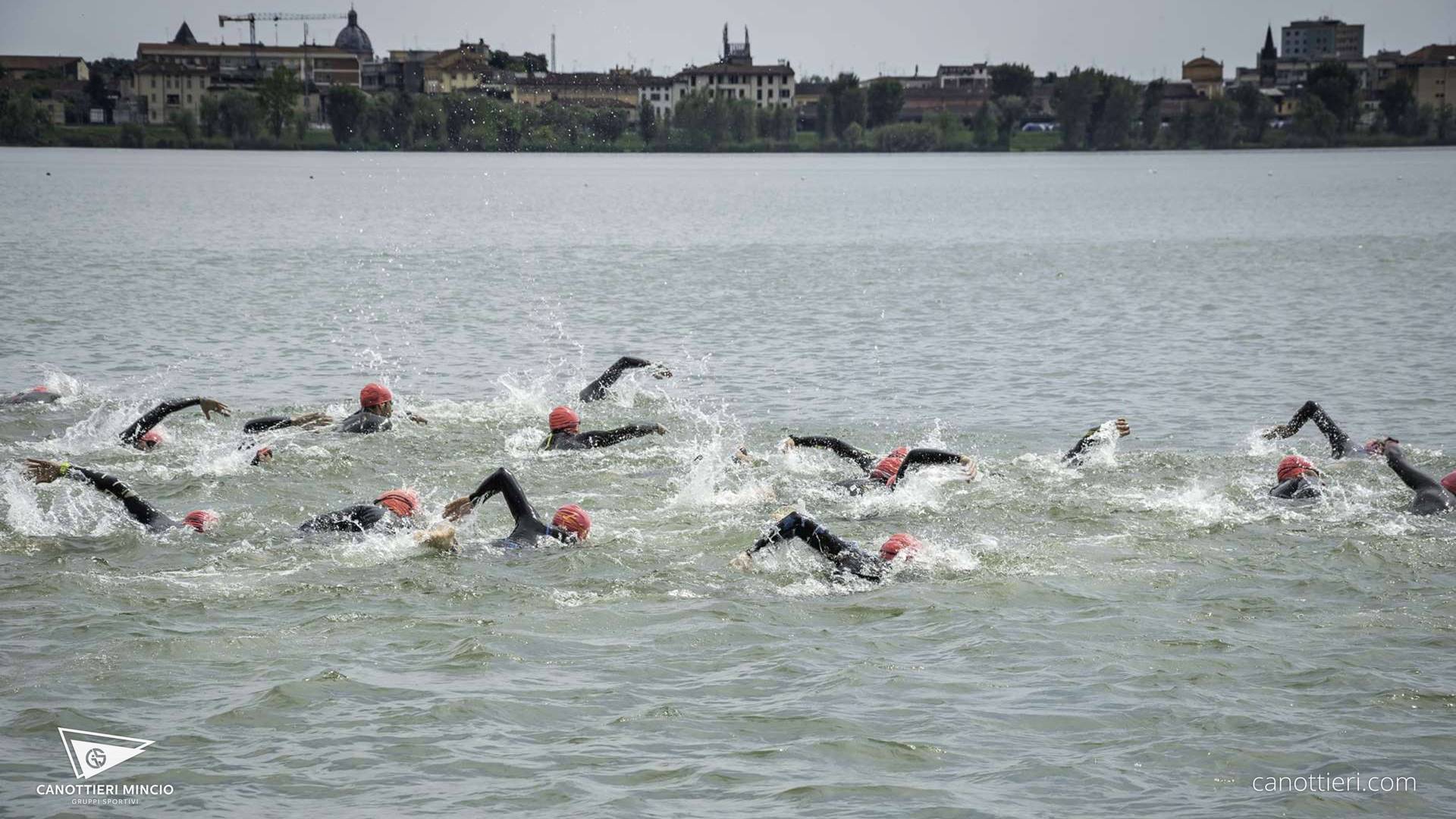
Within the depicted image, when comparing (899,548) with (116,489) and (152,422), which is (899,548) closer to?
(116,489)

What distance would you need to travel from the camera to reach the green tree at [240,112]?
194 m

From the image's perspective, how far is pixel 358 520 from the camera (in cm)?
1595

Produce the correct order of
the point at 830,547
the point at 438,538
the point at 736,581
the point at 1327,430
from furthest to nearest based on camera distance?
the point at 1327,430 → the point at 438,538 → the point at 736,581 → the point at 830,547

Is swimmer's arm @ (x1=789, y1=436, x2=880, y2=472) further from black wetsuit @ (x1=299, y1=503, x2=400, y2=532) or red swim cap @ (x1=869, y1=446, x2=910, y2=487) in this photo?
black wetsuit @ (x1=299, y1=503, x2=400, y2=532)

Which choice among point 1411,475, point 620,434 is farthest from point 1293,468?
point 620,434

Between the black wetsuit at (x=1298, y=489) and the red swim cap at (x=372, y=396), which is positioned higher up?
the red swim cap at (x=372, y=396)

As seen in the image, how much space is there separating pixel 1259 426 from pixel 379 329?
2101cm

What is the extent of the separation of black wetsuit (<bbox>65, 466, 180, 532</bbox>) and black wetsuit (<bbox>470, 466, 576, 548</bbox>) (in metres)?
3.47

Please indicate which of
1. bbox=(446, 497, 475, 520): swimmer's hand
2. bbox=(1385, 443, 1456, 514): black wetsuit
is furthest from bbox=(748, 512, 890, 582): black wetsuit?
bbox=(1385, 443, 1456, 514): black wetsuit

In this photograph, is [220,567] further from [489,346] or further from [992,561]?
[489,346]

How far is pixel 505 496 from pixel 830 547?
3643mm

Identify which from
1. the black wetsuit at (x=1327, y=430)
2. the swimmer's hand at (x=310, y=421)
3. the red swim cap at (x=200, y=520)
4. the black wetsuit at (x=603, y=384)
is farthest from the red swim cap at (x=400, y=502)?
the black wetsuit at (x=1327, y=430)

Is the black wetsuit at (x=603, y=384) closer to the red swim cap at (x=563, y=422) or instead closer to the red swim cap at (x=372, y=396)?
the red swim cap at (x=563, y=422)

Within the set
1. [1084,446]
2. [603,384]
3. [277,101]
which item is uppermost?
[277,101]
